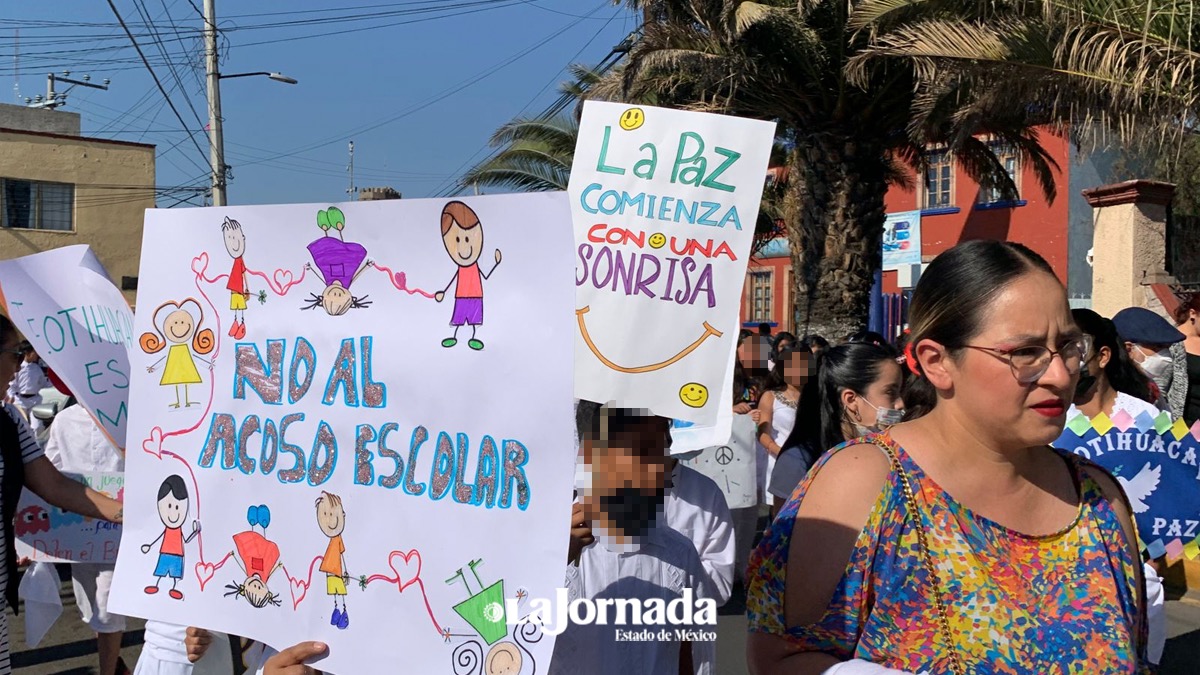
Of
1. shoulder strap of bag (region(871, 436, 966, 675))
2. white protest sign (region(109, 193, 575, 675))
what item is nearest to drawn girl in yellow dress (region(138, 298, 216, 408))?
white protest sign (region(109, 193, 575, 675))

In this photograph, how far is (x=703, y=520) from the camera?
321cm

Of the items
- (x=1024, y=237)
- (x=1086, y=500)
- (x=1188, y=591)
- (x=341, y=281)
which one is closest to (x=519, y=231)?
(x=341, y=281)

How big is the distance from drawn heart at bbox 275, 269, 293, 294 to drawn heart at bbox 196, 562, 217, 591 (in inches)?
25.8

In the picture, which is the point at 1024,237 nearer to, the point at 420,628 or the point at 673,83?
the point at 673,83

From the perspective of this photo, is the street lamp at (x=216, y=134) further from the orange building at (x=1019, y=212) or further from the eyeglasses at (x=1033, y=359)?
the eyeglasses at (x=1033, y=359)

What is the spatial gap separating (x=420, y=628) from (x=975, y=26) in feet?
24.9

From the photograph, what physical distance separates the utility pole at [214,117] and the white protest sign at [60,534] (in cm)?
1442

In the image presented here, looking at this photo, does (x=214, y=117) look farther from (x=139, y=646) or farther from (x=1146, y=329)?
(x=1146, y=329)

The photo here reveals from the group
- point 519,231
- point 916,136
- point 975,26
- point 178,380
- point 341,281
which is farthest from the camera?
point 916,136

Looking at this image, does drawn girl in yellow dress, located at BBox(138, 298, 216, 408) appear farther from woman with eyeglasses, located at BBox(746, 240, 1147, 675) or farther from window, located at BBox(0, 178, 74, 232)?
window, located at BBox(0, 178, 74, 232)

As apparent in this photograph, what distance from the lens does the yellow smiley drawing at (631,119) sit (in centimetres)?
357

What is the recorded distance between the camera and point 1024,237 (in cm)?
2027

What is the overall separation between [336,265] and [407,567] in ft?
2.33

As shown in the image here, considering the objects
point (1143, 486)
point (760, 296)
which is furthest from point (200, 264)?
point (760, 296)
